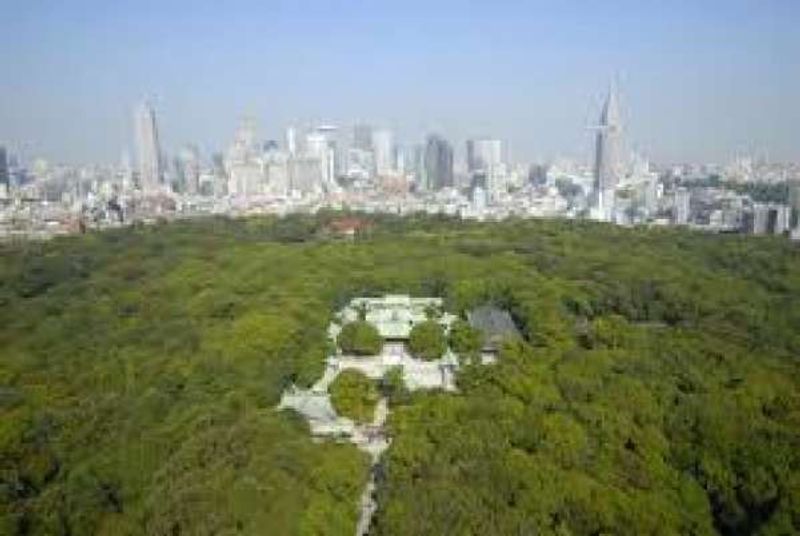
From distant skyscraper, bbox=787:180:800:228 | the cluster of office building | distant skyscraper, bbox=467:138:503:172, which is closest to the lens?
distant skyscraper, bbox=787:180:800:228

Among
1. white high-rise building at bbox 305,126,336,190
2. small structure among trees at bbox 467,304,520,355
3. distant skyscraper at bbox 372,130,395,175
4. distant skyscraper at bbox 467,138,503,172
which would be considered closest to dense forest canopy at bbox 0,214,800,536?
small structure among trees at bbox 467,304,520,355

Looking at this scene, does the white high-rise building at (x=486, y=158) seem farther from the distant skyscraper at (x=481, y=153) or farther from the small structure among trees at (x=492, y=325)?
the small structure among trees at (x=492, y=325)

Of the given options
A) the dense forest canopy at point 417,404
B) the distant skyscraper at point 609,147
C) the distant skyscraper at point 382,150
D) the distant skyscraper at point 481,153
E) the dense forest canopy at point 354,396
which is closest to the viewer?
the dense forest canopy at point 417,404

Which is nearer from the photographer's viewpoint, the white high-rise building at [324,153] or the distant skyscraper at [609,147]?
the distant skyscraper at [609,147]

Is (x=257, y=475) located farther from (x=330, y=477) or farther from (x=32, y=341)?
(x=32, y=341)

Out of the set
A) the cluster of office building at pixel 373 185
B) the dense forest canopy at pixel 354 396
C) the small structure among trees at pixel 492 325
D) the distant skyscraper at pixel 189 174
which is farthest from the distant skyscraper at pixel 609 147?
the dense forest canopy at pixel 354 396

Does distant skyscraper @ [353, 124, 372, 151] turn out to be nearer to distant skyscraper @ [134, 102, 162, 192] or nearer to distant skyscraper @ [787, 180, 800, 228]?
distant skyscraper @ [134, 102, 162, 192]
